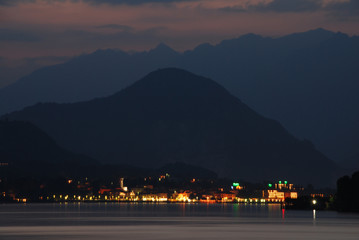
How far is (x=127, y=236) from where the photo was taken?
113 metres

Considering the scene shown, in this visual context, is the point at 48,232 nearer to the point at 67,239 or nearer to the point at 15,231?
the point at 15,231

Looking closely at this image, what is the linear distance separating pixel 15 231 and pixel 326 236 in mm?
44292

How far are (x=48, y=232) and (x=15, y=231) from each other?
5.42m

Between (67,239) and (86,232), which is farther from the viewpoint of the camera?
(86,232)

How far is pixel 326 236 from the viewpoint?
113625mm

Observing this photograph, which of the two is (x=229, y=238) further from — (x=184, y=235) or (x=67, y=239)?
(x=67, y=239)

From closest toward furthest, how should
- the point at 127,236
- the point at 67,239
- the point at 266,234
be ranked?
the point at 67,239
the point at 127,236
the point at 266,234

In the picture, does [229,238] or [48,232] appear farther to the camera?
[48,232]

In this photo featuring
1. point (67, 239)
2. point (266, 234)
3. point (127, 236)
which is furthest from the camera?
point (266, 234)

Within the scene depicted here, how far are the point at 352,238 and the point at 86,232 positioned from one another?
125ft

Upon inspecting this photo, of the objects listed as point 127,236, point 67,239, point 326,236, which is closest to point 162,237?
point 127,236

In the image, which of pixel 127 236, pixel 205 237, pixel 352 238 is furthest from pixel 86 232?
pixel 352 238

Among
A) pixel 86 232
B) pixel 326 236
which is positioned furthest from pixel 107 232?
pixel 326 236

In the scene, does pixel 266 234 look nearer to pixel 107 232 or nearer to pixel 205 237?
pixel 205 237
